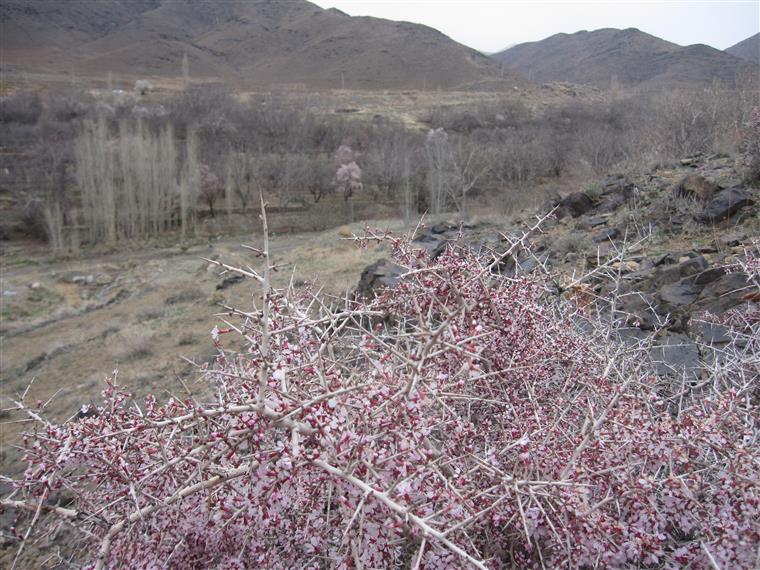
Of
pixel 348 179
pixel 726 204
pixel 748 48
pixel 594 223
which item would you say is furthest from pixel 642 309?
pixel 748 48

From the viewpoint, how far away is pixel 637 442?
1594 mm

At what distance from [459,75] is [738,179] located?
9469 cm

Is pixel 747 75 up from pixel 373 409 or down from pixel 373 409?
up

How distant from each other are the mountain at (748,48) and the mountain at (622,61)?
7382 mm

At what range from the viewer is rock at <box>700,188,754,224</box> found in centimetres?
723

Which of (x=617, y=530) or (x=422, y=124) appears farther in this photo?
(x=422, y=124)

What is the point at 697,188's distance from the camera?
27.6 feet

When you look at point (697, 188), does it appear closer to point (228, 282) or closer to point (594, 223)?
point (594, 223)

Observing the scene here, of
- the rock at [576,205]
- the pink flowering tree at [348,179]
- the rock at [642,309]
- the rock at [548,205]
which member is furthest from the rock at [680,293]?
the pink flowering tree at [348,179]

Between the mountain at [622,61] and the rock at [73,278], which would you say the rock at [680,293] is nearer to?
the rock at [73,278]

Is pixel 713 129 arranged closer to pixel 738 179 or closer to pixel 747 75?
pixel 747 75

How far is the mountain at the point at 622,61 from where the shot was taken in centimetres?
8594

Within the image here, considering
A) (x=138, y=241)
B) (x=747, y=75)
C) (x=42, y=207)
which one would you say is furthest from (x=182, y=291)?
(x=747, y=75)

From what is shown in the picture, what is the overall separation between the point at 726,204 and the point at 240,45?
129m
